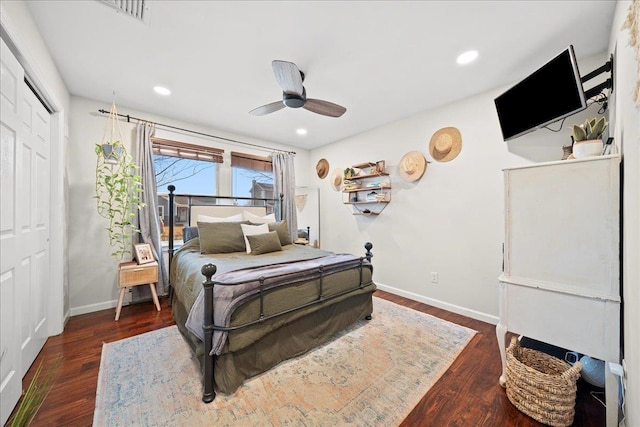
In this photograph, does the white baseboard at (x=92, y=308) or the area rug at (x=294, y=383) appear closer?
the area rug at (x=294, y=383)

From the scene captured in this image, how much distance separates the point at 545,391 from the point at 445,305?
1586 mm

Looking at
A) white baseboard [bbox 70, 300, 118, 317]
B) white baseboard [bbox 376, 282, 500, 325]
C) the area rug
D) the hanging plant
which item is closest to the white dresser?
the area rug

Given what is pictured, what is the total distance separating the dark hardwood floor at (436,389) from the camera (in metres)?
1.41

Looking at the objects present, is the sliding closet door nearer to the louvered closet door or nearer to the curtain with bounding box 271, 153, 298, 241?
the louvered closet door

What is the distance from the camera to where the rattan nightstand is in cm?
263

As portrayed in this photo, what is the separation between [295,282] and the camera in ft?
6.38

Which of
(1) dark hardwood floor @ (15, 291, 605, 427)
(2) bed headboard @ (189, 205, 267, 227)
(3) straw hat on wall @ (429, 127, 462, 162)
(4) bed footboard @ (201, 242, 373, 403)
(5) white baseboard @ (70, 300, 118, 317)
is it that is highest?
(3) straw hat on wall @ (429, 127, 462, 162)

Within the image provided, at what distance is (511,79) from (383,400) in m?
3.05

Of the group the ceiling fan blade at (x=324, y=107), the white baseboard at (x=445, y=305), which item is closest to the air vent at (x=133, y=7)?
the ceiling fan blade at (x=324, y=107)

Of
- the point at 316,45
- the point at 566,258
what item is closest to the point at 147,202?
the point at 316,45

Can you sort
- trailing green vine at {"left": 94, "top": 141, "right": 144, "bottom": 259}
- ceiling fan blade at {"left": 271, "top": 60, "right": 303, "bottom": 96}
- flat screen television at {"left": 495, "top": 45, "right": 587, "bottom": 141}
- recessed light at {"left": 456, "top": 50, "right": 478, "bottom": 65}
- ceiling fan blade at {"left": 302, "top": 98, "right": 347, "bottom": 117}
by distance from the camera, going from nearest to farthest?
1. flat screen television at {"left": 495, "top": 45, "right": 587, "bottom": 141}
2. ceiling fan blade at {"left": 271, "top": 60, "right": 303, "bottom": 96}
3. recessed light at {"left": 456, "top": 50, "right": 478, "bottom": 65}
4. ceiling fan blade at {"left": 302, "top": 98, "right": 347, "bottom": 117}
5. trailing green vine at {"left": 94, "top": 141, "right": 144, "bottom": 259}

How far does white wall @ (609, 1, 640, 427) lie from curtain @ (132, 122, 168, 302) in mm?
3965

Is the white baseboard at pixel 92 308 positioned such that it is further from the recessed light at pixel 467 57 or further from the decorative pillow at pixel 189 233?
the recessed light at pixel 467 57

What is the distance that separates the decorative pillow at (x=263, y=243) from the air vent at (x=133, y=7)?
83.2 inches
